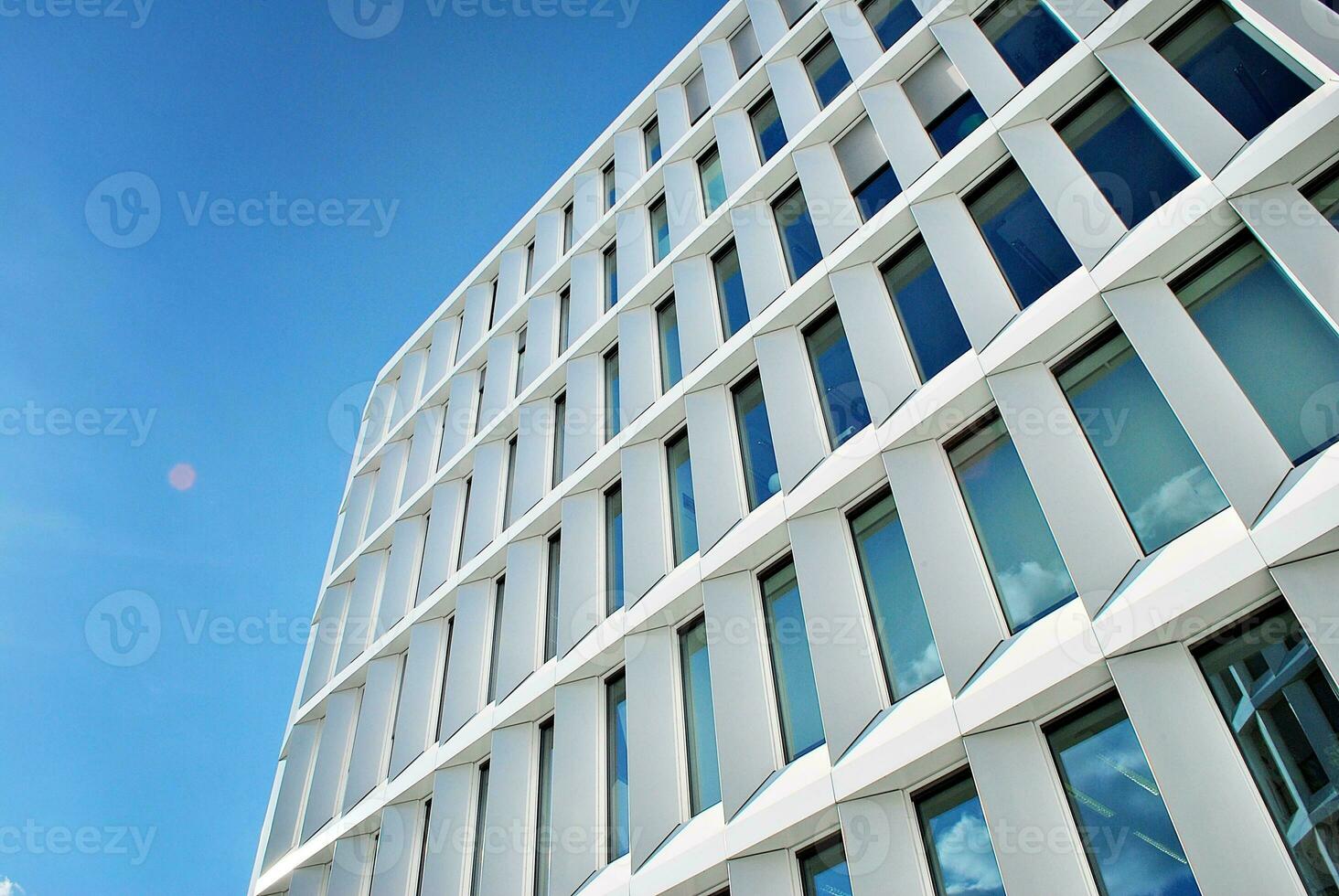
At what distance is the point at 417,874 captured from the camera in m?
14.2

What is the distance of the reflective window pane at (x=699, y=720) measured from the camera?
1050 centimetres

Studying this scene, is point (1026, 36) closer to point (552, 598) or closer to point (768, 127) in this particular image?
point (768, 127)

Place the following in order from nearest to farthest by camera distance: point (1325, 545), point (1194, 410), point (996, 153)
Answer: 1. point (1325, 545)
2. point (1194, 410)
3. point (996, 153)

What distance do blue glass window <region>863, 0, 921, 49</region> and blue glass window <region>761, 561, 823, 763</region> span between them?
942cm

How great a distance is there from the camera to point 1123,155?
1024 centimetres

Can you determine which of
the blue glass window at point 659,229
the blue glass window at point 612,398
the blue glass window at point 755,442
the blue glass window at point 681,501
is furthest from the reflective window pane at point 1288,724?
the blue glass window at point 659,229

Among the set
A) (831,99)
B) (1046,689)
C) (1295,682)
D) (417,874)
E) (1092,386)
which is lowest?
(1295,682)

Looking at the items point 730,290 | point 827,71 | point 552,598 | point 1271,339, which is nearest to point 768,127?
point 827,71

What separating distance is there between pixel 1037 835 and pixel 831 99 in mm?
12603

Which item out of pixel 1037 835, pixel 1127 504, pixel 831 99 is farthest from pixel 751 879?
pixel 831 99

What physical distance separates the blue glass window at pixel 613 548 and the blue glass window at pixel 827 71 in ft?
25.3

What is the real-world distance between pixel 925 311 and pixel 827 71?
286 inches

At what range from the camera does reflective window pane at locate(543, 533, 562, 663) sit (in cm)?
1412

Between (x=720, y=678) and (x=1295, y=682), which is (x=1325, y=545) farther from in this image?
(x=720, y=678)
